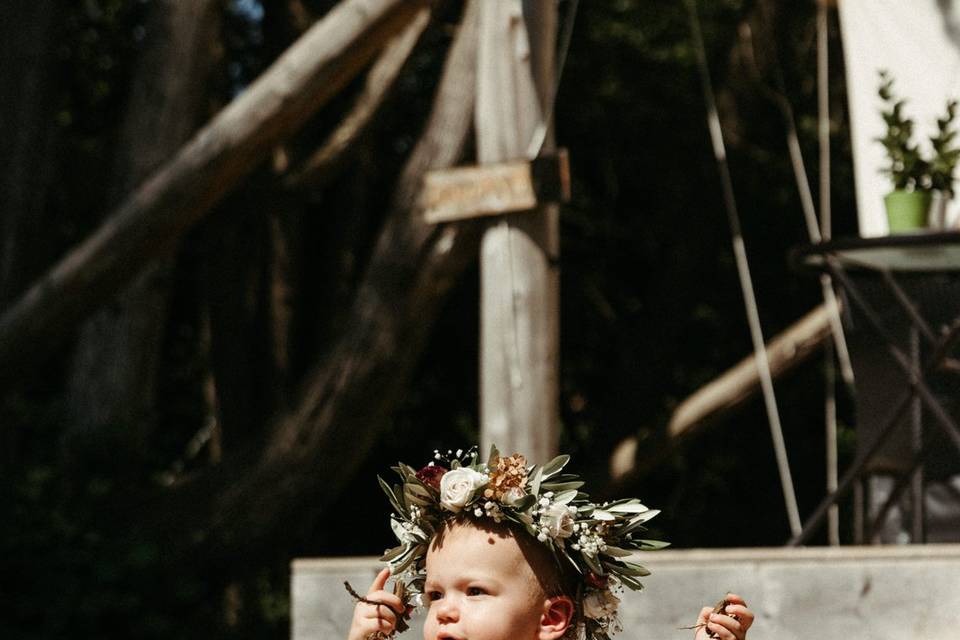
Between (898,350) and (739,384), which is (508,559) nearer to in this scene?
(898,350)

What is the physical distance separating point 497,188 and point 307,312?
13.3 ft

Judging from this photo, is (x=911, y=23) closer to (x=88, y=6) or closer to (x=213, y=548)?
(x=213, y=548)

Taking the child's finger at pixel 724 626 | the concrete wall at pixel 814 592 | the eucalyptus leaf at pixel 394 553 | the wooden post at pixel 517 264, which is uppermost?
the wooden post at pixel 517 264

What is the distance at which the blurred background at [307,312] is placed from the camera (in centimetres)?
677

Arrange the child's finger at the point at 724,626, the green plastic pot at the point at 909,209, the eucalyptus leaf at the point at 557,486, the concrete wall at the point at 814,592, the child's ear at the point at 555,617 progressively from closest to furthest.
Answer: the child's finger at the point at 724,626 → the child's ear at the point at 555,617 → the eucalyptus leaf at the point at 557,486 → the concrete wall at the point at 814,592 → the green plastic pot at the point at 909,209

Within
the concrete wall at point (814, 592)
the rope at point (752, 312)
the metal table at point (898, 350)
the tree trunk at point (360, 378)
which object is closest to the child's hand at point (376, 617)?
the concrete wall at point (814, 592)

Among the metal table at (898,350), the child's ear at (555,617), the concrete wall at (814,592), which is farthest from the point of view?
the metal table at (898,350)

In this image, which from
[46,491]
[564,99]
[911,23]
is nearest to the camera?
[911,23]

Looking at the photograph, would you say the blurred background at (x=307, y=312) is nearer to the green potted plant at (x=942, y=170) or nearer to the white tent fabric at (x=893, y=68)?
the white tent fabric at (x=893, y=68)

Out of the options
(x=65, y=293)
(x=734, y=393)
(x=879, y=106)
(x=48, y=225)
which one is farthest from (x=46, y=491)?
(x=879, y=106)

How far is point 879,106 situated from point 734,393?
6.40 ft

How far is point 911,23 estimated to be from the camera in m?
5.77

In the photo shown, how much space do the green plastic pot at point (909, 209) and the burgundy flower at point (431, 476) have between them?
255 centimetres

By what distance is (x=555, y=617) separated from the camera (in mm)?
2834
